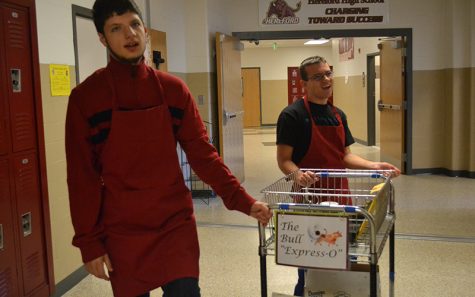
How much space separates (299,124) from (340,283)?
2.79 ft

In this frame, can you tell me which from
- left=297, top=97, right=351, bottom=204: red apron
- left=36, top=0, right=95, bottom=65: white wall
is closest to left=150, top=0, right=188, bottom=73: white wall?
left=36, top=0, right=95, bottom=65: white wall

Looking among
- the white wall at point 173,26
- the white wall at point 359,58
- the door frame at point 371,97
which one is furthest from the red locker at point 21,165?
the door frame at point 371,97

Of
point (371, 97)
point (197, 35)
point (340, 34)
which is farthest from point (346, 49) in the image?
point (197, 35)

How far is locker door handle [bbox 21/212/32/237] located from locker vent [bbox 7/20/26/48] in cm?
92

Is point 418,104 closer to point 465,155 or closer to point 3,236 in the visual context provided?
point 465,155

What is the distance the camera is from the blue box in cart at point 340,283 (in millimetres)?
1877

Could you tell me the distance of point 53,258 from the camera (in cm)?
319

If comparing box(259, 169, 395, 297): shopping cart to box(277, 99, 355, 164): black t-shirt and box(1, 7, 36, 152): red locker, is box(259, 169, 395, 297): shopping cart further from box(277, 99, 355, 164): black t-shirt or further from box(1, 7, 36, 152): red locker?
box(1, 7, 36, 152): red locker

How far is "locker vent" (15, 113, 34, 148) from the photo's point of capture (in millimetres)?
2693

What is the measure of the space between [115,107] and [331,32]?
19.8ft

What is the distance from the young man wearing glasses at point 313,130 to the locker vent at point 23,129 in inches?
54.8

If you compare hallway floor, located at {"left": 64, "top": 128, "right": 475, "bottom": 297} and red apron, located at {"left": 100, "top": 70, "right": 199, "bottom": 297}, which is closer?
red apron, located at {"left": 100, "top": 70, "right": 199, "bottom": 297}

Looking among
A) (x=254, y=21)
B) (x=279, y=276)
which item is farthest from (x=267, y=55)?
(x=279, y=276)

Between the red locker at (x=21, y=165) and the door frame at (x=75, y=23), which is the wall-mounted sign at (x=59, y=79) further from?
the red locker at (x=21, y=165)
